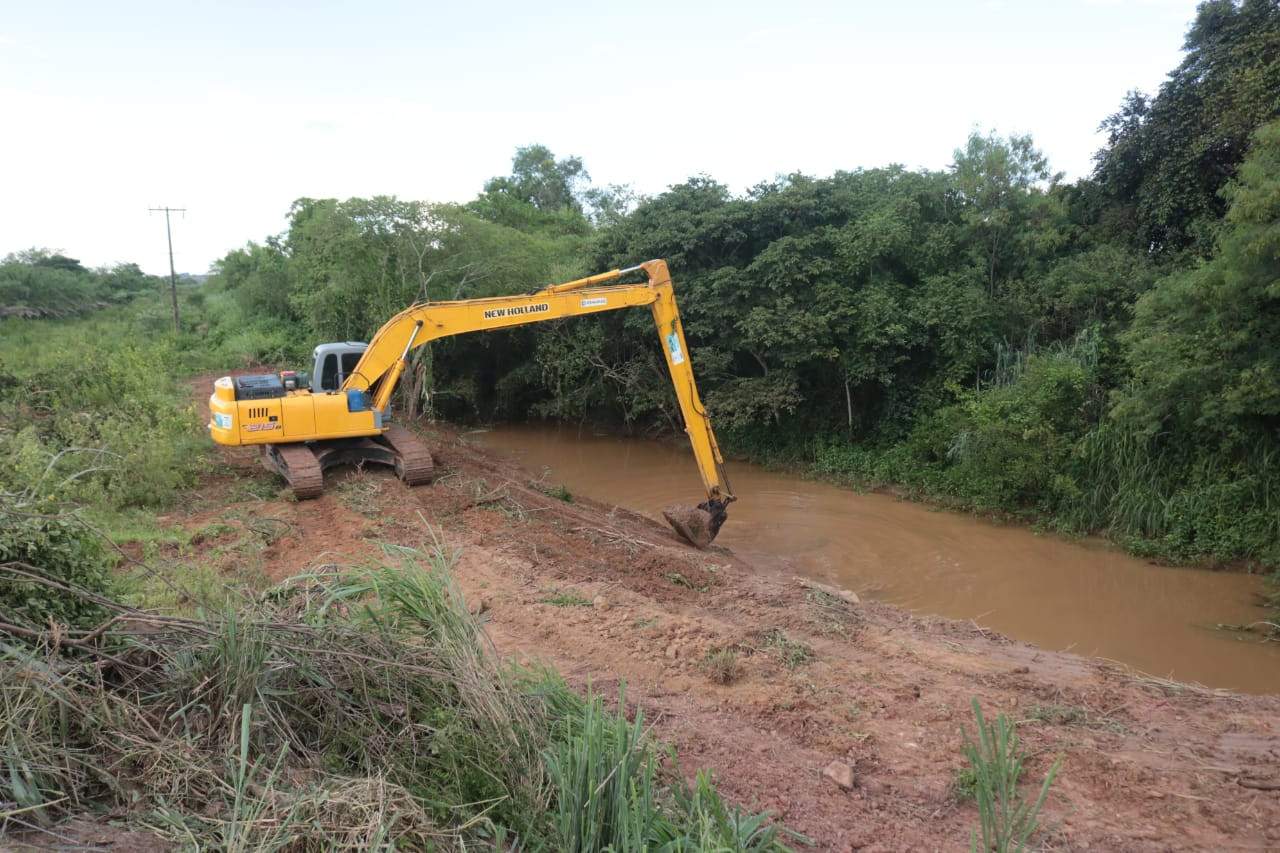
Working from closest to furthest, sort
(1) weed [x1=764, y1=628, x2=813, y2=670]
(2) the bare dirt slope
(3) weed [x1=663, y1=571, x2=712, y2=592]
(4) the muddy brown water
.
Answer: (2) the bare dirt slope → (1) weed [x1=764, y1=628, x2=813, y2=670] → (3) weed [x1=663, y1=571, x2=712, y2=592] → (4) the muddy brown water

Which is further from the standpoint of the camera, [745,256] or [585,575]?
[745,256]

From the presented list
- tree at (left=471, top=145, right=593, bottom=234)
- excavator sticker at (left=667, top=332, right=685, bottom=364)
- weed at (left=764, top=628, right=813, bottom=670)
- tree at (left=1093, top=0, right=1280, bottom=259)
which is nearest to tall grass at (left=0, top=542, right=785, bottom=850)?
weed at (left=764, top=628, right=813, bottom=670)

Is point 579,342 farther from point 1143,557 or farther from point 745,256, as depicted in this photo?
point 1143,557

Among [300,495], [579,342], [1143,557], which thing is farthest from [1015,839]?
[579,342]

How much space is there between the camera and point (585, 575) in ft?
26.1

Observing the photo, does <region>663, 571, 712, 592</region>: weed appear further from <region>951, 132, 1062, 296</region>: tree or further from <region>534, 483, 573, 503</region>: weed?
<region>951, 132, 1062, 296</region>: tree

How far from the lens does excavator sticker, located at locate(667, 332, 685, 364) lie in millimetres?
10555

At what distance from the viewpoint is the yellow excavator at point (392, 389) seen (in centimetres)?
1001

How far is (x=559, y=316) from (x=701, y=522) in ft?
10.7

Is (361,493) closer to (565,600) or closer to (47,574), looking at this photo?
(565,600)

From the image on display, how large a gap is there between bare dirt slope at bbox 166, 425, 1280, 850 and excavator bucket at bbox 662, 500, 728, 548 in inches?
32.1

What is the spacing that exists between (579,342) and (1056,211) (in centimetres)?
972

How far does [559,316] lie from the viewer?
10.6 meters

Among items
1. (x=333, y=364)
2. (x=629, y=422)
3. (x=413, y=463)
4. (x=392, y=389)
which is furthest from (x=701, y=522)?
(x=629, y=422)
